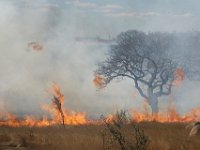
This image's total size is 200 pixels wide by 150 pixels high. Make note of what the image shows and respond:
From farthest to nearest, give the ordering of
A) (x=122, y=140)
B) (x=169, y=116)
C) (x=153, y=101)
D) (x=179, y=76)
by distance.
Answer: (x=179, y=76) → (x=169, y=116) → (x=153, y=101) → (x=122, y=140)

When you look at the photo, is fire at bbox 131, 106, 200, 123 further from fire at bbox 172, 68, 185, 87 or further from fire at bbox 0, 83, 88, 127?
fire at bbox 0, 83, 88, 127

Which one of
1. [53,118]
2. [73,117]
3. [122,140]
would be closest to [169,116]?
[73,117]

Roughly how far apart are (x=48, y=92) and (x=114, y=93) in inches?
323

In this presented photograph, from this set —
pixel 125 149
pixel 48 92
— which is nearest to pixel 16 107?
pixel 48 92

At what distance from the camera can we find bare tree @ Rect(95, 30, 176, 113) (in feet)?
135

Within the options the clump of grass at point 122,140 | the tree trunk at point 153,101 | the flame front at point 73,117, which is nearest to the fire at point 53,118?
the flame front at point 73,117

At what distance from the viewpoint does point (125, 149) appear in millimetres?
14695

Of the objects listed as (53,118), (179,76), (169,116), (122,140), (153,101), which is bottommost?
(122,140)

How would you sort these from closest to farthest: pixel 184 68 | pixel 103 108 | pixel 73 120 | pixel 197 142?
pixel 197 142 → pixel 73 120 → pixel 184 68 → pixel 103 108

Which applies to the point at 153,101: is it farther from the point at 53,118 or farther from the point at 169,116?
the point at 53,118

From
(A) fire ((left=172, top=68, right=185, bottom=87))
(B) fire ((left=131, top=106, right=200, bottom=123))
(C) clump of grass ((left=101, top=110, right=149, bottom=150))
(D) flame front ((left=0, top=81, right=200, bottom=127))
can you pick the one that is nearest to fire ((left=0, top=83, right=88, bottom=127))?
(D) flame front ((left=0, top=81, right=200, bottom=127))

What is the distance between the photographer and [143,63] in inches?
1663

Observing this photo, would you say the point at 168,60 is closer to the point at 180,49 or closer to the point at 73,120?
the point at 180,49

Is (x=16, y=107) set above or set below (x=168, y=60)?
below
